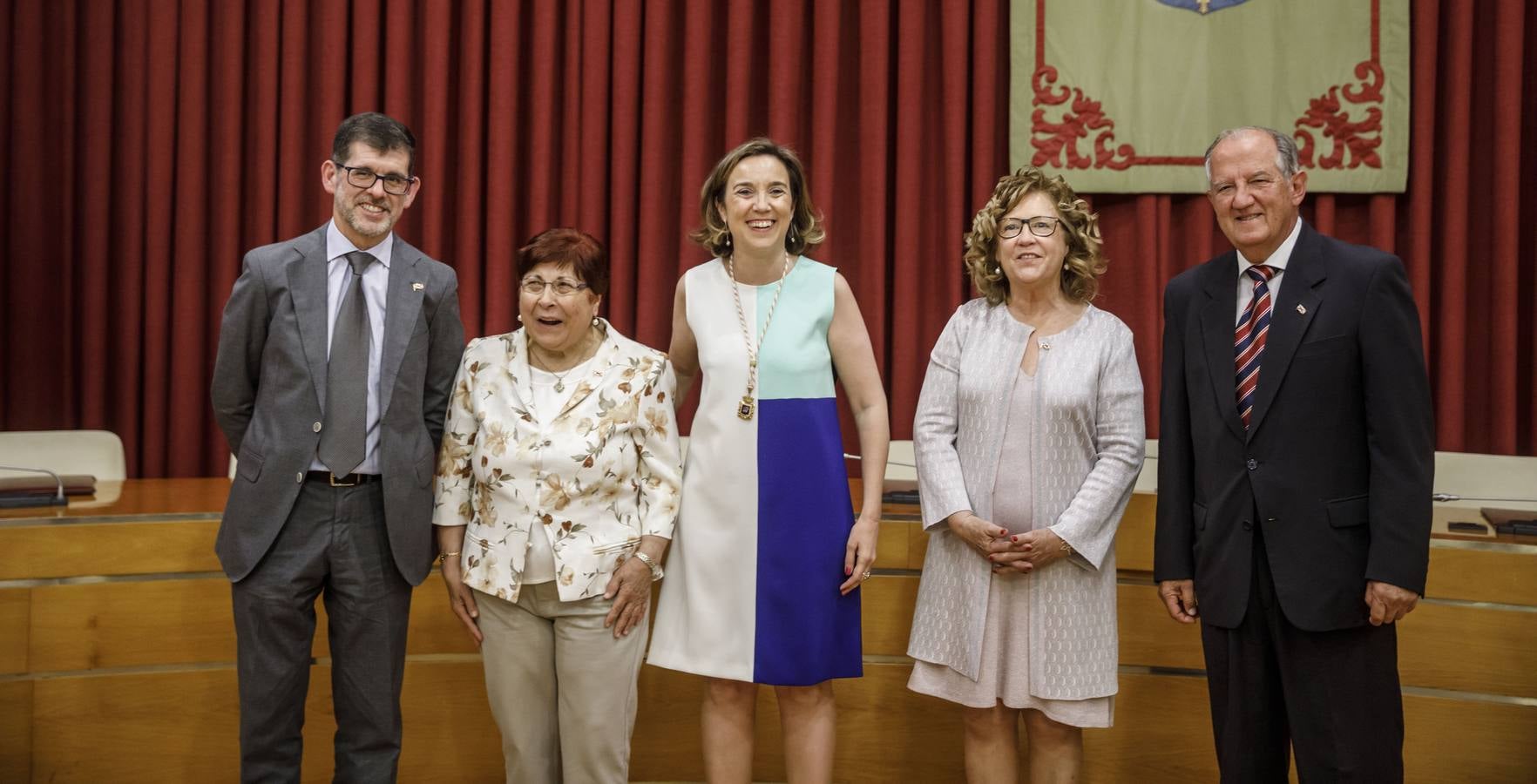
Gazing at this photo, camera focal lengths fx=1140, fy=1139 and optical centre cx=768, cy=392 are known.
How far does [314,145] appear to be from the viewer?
4367 millimetres

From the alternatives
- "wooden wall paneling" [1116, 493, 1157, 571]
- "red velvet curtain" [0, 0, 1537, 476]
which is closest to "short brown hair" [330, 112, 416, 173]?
"wooden wall paneling" [1116, 493, 1157, 571]

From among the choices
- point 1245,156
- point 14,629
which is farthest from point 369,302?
point 1245,156

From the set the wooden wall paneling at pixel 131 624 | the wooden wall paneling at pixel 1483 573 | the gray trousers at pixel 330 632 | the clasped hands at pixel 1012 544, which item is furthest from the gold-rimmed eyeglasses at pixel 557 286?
the wooden wall paneling at pixel 1483 573

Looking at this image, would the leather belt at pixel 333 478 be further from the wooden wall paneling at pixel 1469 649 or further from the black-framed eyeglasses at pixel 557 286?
the wooden wall paneling at pixel 1469 649

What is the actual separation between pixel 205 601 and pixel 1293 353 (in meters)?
2.40

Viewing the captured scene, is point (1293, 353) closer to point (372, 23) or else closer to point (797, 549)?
point (797, 549)

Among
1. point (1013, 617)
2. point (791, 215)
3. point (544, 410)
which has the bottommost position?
point (1013, 617)

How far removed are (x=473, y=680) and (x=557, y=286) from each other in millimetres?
1101

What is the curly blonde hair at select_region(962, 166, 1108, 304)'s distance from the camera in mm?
2322

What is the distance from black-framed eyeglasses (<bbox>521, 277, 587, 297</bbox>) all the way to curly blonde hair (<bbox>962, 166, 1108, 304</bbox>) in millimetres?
833

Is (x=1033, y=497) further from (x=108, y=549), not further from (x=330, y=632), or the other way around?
(x=108, y=549)

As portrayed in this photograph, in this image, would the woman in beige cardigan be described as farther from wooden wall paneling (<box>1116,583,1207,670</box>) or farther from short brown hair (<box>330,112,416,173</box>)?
short brown hair (<box>330,112,416,173</box>)

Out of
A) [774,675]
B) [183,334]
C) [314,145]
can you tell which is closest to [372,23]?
[314,145]

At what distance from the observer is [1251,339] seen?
2.10 metres
